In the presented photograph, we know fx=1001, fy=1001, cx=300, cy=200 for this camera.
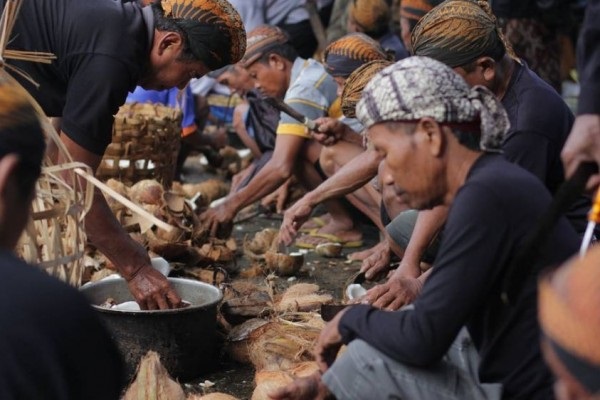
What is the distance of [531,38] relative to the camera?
785cm

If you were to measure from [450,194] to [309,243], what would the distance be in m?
3.65

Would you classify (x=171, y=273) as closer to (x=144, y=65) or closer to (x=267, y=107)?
(x=144, y=65)

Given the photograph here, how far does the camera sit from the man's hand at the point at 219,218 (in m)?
5.89

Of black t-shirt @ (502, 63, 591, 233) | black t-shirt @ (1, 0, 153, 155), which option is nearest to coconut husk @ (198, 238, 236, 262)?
black t-shirt @ (1, 0, 153, 155)

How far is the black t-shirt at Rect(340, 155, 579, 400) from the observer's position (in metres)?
2.73

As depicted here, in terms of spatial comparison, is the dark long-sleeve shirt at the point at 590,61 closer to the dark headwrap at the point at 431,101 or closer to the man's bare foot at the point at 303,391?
the dark headwrap at the point at 431,101

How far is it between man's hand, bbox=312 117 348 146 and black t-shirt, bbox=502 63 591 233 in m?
2.15

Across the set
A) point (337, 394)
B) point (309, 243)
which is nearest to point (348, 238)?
point (309, 243)

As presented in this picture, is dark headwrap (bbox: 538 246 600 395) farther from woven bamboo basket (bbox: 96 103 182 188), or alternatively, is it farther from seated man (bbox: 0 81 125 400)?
woven bamboo basket (bbox: 96 103 182 188)

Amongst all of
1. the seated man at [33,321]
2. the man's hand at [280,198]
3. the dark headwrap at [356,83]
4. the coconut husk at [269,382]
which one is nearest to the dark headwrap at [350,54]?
the dark headwrap at [356,83]

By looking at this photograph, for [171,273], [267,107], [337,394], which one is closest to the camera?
[337,394]

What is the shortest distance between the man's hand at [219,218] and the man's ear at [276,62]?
3.81ft

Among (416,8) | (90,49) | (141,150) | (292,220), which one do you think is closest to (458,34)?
(90,49)

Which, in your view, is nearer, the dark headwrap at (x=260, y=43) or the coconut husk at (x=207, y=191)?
the dark headwrap at (x=260, y=43)
